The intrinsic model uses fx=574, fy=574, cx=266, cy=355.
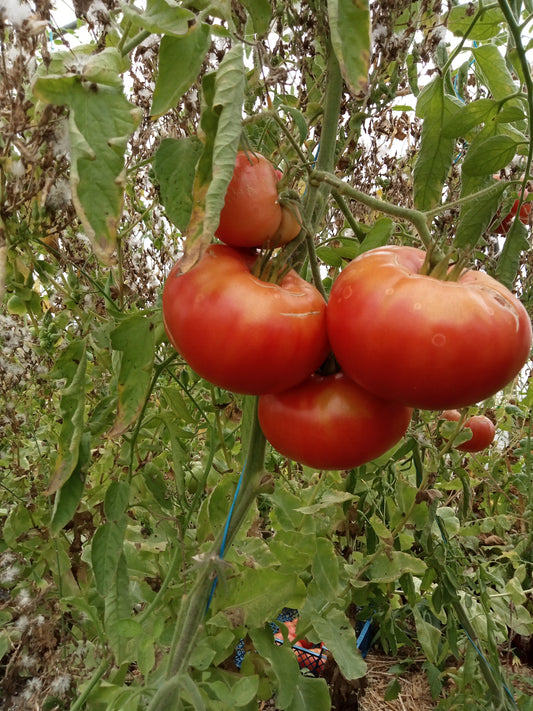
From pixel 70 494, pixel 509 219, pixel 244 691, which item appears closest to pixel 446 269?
pixel 70 494

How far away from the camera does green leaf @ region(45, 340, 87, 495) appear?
0.53m

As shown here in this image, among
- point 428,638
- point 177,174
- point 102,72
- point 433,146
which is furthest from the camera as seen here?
point 428,638

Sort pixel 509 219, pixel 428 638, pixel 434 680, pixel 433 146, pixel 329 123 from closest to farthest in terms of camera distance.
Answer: pixel 329 123
pixel 433 146
pixel 428 638
pixel 434 680
pixel 509 219

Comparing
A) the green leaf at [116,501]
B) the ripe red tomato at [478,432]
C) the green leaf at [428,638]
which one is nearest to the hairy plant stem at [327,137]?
the green leaf at [116,501]

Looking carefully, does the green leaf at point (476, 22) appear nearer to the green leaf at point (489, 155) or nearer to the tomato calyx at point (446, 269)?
the green leaf at point (489, 155)

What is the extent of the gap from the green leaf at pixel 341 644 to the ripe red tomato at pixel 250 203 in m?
0.55

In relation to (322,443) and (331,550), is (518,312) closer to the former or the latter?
(322,443)

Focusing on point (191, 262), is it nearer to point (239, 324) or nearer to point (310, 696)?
point (239, 324)

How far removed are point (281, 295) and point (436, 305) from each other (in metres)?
0.12

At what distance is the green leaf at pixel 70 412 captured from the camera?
529 millimetres

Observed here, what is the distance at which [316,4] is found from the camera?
59cm

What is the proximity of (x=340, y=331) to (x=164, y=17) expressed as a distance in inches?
9.9

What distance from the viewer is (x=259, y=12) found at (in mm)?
542

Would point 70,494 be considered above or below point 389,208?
below
